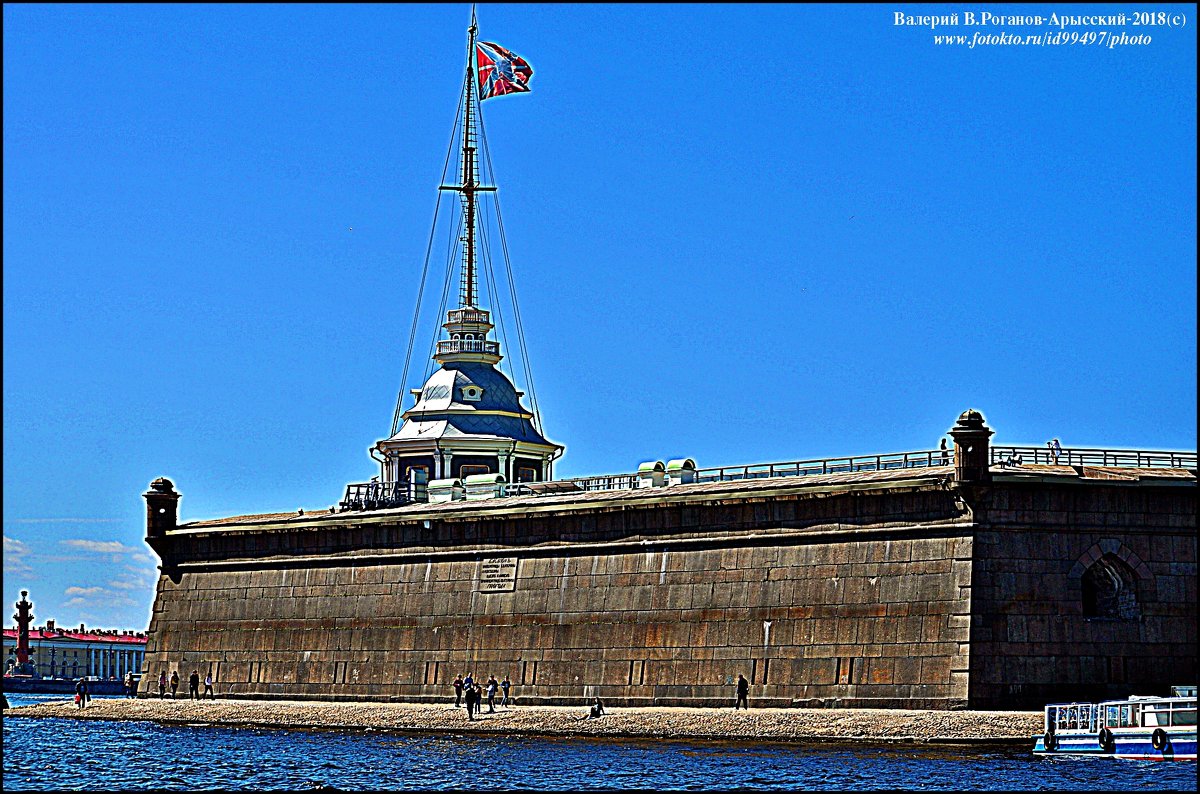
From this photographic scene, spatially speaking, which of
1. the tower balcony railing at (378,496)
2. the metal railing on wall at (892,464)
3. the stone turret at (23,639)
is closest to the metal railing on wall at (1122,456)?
the metal railing on wall at (892,464)

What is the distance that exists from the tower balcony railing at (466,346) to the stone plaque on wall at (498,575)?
22.4 m

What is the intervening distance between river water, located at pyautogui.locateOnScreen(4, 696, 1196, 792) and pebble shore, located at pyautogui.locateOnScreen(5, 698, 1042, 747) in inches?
35.8

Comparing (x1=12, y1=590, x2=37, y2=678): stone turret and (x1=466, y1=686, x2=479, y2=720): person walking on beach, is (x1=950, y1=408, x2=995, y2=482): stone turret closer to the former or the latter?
(x1=466, y1=686, x2=479, y2=720): person walking on beach

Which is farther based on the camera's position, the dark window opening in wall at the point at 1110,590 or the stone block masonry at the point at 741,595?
the dark window opening in wall at the point at 1110,590

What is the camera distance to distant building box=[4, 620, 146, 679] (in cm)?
16188

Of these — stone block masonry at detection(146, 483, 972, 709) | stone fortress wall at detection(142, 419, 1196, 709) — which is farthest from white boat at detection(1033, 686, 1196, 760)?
stone block masonry at detection(146, 483, 972, 709)

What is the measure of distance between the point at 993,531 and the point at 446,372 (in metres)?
37.5

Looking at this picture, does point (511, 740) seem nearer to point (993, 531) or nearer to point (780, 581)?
point (780, 581)

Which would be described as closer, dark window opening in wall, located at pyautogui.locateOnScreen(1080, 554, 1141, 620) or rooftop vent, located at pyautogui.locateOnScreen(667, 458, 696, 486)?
dark window opening in wall, located at pyautogui.locateOnScreen(1080, 554, 1141, 620)

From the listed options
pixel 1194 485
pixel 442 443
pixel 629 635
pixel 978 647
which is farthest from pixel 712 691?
pixel 442 443

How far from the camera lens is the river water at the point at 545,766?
125ft

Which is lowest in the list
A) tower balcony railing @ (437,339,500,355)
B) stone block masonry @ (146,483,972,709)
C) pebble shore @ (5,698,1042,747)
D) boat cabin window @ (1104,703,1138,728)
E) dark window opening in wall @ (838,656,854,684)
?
pebble shore @ (5,698,1042,747)

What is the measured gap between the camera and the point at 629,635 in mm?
55469

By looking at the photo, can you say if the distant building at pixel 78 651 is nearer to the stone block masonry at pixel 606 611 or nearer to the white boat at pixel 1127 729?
the stone block masonry at pixel 606 611
